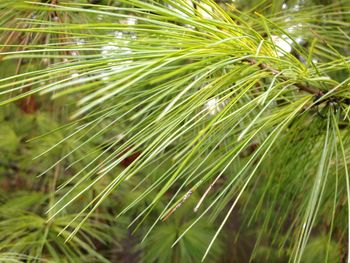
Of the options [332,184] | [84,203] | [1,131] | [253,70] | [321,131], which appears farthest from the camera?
[1,131]

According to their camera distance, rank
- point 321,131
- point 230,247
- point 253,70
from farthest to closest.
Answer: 1. point 230,247
2. point 321,131
3. point 253,70

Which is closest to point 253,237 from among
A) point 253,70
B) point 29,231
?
point 29,231

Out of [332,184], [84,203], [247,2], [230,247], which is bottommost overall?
[230,247]

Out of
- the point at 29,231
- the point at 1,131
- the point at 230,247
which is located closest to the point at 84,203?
the point at 29,231

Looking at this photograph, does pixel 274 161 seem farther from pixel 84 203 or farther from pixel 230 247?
pixel 230 247

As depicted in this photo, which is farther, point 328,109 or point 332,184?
point 332,184

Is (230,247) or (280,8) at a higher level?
(280,8)
